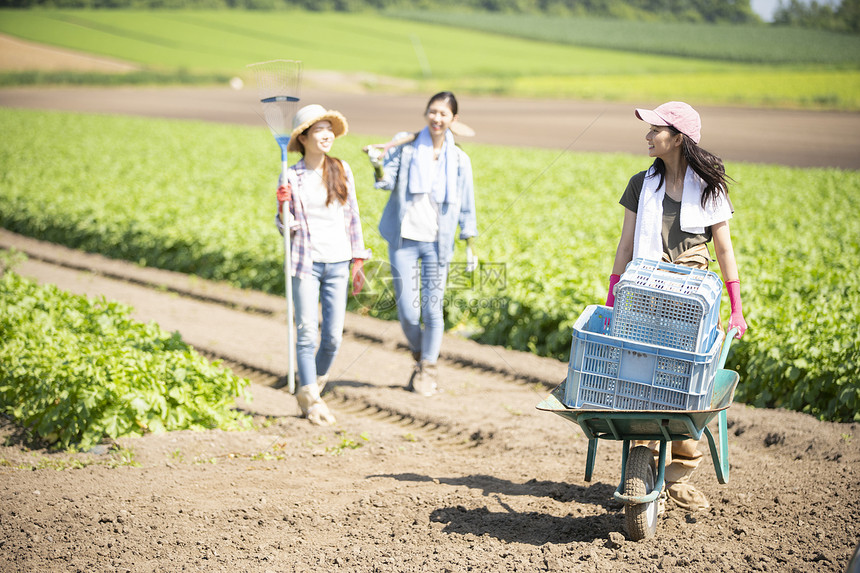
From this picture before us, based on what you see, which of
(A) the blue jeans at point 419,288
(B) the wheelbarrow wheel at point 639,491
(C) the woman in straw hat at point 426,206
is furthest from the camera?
(A) the blue jeans at point 419,288

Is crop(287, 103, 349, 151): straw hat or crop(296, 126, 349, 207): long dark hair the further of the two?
crop(296, 126, 349, 207): long dark hair

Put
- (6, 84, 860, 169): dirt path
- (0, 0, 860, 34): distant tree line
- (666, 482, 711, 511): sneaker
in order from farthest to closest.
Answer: (0, 0, 860, 34): distant tree line → (6, 84, 860, 169): dirt path → (666, 482, 711, 511): sneaker

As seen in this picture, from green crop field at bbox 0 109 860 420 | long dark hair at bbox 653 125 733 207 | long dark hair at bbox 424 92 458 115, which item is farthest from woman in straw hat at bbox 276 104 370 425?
long dark hair at bbox 653 125 733 207

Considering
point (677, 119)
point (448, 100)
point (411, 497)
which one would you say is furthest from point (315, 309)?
point (677, 119)

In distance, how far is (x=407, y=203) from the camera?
18.5 feet

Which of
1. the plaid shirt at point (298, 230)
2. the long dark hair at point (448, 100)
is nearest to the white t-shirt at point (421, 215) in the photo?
the long dark hair at point (448, 100)

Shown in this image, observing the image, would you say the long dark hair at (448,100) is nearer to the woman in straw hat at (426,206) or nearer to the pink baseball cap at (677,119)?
the woman in straw hat at (426,206)

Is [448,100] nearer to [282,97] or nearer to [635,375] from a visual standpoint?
[282,97]

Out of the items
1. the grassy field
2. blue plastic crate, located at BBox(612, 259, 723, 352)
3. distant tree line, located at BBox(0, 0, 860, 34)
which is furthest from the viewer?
distant tree line, located at BBox(0, 0, 860, 34)

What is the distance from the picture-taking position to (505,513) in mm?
4094

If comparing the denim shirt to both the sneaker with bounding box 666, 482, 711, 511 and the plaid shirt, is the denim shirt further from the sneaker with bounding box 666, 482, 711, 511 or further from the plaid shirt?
the sneaker with bounding box 666, 482, 711, 511

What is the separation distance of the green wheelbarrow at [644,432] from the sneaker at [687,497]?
32 centimetres

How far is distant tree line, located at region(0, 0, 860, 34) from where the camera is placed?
2125 inches

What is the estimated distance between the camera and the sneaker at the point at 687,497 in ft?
13.3
